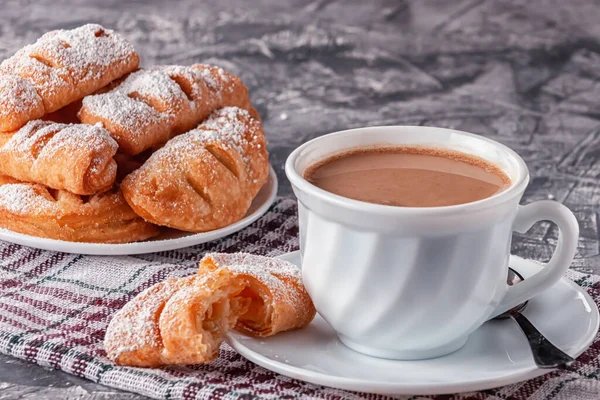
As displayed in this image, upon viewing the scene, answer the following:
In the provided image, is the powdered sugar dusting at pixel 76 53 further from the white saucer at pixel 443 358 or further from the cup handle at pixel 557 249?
the cup handle at pixel 557 249

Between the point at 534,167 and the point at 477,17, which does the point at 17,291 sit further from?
the point at 477,17

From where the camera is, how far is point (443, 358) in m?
1.31

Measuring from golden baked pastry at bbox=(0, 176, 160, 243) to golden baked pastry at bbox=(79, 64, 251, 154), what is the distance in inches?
5.9

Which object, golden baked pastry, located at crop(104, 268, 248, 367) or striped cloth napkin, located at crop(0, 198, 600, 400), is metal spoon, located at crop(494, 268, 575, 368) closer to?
striped cloth napkin, located at crop(0, 198, 600, 400)

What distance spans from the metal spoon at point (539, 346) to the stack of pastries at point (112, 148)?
75 centimetres

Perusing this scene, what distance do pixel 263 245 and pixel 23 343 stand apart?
634 millimetres

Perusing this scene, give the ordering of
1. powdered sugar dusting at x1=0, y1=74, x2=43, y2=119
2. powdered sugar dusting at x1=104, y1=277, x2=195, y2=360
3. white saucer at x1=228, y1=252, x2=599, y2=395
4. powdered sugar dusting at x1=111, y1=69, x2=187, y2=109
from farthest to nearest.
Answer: powdered sugar dusting at x1=111, y1=69, x2=187, y2=109
powdered sugar dusting at x1=0, y1=74, x2=43, y2=119
powdered sugar dusting at x1=104, y1=277, x2=195, y2=360
white saucer at x1=228, y1=252, x2=599, y2=395

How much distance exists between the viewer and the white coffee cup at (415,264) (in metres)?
1.22

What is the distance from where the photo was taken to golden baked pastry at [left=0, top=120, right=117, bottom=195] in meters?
1.84

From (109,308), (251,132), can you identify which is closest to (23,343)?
(109,308)

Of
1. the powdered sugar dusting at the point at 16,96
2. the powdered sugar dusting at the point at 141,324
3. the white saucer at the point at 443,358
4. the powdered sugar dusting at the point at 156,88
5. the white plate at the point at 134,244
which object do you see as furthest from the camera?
the powdered sugar dusting at the point at 156,88

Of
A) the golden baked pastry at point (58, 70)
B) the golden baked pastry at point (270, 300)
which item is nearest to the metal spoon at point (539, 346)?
the golden baked pastry at point (270, 300)

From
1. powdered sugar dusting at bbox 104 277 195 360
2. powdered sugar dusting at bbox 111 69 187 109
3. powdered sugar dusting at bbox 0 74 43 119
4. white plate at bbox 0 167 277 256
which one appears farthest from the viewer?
powdered sugar dusting at bbox 111 69 187 109

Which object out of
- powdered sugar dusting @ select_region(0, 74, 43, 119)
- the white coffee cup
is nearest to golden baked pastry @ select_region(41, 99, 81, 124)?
powdered sugar dusting @ select_region(0, 74, 43, 119)
